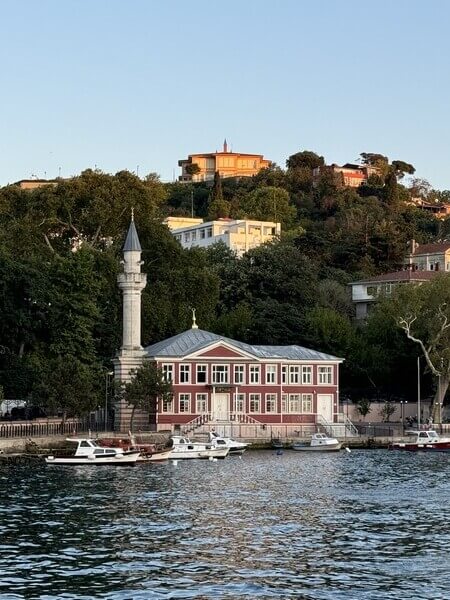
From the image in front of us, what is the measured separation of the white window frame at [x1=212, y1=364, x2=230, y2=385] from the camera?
294 feet

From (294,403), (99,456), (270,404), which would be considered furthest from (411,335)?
(99,456)

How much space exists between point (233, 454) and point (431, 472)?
1619 cm

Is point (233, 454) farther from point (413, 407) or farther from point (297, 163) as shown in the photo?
point (297, 163)

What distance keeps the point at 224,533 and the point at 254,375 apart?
49.4m

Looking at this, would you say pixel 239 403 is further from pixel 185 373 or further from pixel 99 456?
pixel 99 456

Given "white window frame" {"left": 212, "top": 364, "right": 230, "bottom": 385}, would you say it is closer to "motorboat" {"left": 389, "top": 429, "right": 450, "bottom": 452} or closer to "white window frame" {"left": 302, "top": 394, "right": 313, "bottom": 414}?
"white window frame" {"left": 302, "top": 394, "right": 313, "bottom": 414}

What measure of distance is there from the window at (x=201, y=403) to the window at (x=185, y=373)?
138cm

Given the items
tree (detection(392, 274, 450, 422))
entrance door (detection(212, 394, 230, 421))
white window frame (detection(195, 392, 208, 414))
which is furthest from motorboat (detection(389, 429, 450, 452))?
white window frame (detection(195, 392, 208, 414))

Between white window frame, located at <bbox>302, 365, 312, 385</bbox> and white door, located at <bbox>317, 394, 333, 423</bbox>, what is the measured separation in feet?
4.29

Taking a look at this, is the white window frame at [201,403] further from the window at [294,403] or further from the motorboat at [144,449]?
the motorboat at [144,449]

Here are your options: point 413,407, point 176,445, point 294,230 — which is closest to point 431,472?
point 176,445

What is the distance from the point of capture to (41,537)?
1601 inches

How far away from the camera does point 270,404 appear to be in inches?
3605

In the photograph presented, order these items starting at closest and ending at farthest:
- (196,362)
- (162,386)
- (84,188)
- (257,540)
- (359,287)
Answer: (257,540)
(162,386)
(196,362)
(84,188)
(359,287)
